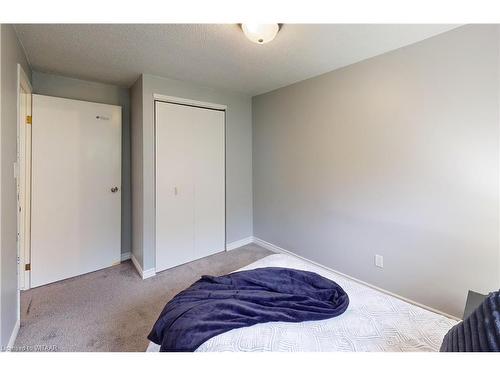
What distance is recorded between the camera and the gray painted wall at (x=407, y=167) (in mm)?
1599

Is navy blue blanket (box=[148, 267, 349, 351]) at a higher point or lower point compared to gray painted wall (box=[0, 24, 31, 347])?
lower

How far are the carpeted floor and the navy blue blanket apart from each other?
2.39 ft

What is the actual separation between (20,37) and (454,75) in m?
3.32

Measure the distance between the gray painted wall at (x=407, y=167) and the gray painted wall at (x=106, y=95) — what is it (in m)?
2.10

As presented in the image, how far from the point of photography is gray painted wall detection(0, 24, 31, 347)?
1344 mm

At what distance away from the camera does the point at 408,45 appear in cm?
189

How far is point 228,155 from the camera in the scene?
327 centimetres

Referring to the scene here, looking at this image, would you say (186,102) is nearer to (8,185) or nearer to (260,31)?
(260,31)

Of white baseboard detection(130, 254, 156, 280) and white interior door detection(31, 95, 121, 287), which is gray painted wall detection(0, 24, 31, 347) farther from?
white baseboard detection(130, 254, 156, 280)

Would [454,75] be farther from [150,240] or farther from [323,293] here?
[150,240]

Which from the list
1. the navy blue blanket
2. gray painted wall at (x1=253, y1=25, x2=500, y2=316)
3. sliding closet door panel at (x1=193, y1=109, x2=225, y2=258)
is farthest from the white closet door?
the navy blue blanket

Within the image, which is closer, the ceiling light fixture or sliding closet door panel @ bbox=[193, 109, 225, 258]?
the ceiling light fixture
